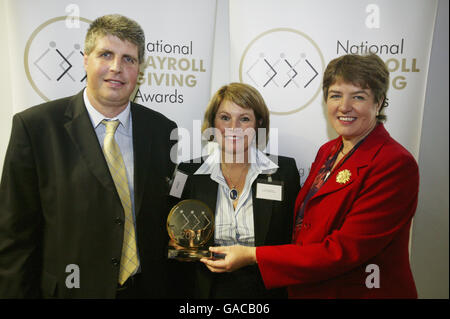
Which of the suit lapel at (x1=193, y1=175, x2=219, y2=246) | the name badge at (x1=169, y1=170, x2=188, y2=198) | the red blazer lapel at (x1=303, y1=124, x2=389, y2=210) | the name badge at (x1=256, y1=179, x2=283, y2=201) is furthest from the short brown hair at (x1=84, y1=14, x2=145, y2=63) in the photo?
the red blazer lapel at (x1=303, y1=124, x2=389, y2=210)

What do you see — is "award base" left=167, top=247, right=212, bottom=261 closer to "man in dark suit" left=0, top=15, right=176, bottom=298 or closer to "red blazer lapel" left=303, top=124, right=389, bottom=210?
"man in dark suit" left=0, top=15, right=176, bottom=298

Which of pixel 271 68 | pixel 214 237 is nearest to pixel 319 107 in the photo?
pixel 271 68

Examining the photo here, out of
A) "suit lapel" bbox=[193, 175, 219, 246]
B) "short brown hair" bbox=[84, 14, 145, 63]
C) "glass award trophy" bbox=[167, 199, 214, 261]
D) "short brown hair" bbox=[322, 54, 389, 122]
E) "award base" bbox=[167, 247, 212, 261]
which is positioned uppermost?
"short brown hair" bbox=[84, 14, 145, 63]

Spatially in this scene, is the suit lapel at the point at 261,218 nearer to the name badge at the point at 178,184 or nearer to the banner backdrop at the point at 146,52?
the name badge at the point at 178,184

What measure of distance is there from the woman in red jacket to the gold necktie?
478 mm

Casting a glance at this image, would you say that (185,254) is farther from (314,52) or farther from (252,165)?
(314,52)

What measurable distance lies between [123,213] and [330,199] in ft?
4.22

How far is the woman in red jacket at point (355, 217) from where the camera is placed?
1.78 meters

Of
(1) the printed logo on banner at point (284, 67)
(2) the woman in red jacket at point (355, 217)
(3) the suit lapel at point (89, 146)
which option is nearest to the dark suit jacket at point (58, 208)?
(3) the suit lapel at point (89, 146)

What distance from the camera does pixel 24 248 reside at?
71.8 inches

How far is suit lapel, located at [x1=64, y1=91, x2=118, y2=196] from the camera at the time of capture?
1.82 m

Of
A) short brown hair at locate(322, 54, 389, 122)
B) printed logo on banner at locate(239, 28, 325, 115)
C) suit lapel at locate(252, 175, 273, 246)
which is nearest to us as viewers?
short brown hair at locate(322, 54, 389, 122)
